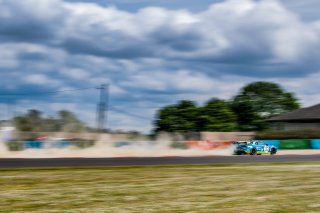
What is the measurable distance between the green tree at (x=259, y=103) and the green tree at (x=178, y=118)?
50.1 ft

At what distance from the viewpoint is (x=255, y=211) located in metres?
9.04

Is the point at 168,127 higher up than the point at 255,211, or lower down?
higher up

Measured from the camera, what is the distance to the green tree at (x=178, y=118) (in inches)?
3056

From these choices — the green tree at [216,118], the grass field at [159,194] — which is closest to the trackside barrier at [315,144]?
the grass field at [159,194]

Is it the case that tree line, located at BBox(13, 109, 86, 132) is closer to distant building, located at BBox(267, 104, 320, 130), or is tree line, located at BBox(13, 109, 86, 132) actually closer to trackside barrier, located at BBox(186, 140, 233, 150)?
trackside barrier, located at BBox(186, 140, 233, 150)

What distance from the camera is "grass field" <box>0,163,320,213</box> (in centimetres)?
930

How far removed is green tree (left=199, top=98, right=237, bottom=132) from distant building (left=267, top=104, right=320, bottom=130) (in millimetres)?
6079

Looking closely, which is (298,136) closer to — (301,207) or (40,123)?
(40,123)

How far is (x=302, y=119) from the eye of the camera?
2810 inches

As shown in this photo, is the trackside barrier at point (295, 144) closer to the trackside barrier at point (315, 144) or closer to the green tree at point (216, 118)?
the trackside barrier at point (315, 144)

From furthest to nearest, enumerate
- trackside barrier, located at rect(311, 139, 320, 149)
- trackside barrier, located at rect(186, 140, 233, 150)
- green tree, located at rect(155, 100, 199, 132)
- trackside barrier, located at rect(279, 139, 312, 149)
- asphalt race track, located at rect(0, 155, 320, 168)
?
green tree, located at rect(155, 100, 199, 132), trackside barrier, located at rect(311, 139, 320, 149), trackside barrier, located at rect(279, 139, 312, 149), trackside barrier, located at rect(186, 140, 233, 150), asphalt race track, located at rect(0, 155, 320, 168)

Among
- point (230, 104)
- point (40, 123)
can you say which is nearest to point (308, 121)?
point (230, 104)

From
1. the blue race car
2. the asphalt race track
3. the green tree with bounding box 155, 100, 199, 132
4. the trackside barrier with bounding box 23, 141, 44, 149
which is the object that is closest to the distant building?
the green tree with bounding box 155, 100, 199, 132

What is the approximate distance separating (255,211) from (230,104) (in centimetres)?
8815
